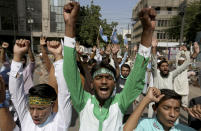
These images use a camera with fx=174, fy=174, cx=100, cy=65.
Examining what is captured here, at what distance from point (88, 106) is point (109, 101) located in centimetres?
19

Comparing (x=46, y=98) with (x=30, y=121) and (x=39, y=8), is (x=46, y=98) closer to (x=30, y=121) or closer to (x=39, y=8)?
(x=30, y=121)

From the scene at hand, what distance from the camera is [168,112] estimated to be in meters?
1.64

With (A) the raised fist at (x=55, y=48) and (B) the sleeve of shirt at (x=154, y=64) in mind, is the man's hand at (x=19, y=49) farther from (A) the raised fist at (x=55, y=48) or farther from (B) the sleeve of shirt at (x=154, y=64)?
(B) the sleeve of shirt at (x=154, y=64)

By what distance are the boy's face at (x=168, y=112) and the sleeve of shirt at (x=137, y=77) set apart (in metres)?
0.40

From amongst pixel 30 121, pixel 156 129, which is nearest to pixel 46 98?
pixel 30 121

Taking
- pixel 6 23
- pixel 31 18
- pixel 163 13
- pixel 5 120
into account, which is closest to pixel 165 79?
pixel 5 120

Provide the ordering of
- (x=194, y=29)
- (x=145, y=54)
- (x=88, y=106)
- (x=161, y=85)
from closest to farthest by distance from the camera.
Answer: (x=145, y=54), (x=88, y=106), (x=161, y=85), (x=194, y=29)

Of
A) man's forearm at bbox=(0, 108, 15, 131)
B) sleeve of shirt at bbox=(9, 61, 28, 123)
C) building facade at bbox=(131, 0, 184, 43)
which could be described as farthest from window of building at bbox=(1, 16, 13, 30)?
man's forearm at bbox=(0, 108, 15, 131)

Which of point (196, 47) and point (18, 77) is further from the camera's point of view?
point (196, 47)

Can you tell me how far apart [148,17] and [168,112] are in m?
0.92

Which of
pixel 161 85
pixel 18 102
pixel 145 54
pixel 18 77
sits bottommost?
pixel 161 85

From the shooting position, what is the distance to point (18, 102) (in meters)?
1.61

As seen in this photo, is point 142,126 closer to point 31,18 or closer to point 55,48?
point 55,48

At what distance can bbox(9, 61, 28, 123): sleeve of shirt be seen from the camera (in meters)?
1.58
